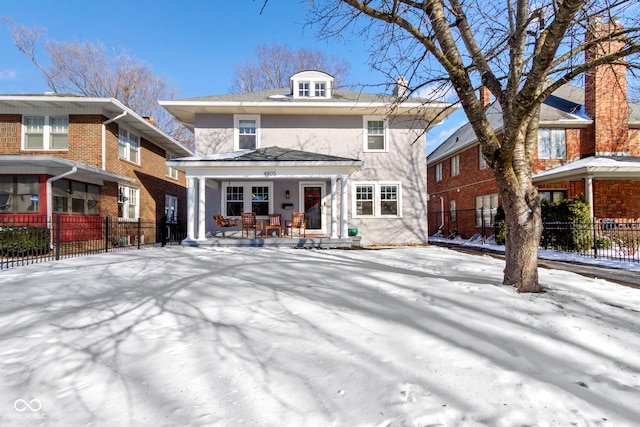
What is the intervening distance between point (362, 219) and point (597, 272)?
25.2 ft

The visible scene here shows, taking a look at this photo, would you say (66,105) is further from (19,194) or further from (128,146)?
(19,194)

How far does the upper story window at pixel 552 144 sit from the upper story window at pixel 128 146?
63.3 ft

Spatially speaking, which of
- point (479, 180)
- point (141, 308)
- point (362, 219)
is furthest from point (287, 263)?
point (479, 180)

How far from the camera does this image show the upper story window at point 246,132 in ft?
42.1

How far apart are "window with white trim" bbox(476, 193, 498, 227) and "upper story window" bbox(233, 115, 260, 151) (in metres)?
11.5

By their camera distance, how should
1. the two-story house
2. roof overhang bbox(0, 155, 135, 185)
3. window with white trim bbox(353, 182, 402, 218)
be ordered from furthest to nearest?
window with white trim bbox(353, 182, 402, 218) < the two-story house < roof overhang bbox(0, 155, 135, 185)

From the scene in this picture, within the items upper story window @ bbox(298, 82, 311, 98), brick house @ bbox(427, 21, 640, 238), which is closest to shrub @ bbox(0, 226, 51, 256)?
upper story window @ bbox(298, 82, 311, 98)

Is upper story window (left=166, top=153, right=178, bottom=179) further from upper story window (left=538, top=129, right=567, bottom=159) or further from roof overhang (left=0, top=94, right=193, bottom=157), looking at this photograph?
upper story window (left=538, top=129, right=567, bottom=159)

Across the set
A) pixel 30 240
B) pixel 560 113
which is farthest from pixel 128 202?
pixel 560 113

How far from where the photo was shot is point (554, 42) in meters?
3.46

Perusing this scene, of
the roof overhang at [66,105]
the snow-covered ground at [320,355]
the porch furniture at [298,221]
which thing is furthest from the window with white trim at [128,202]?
the snow-covered ground at [320,355]

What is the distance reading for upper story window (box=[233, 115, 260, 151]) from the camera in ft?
42.1

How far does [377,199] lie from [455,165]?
9648mm

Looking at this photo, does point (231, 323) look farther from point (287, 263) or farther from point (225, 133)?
point (225, 133)
